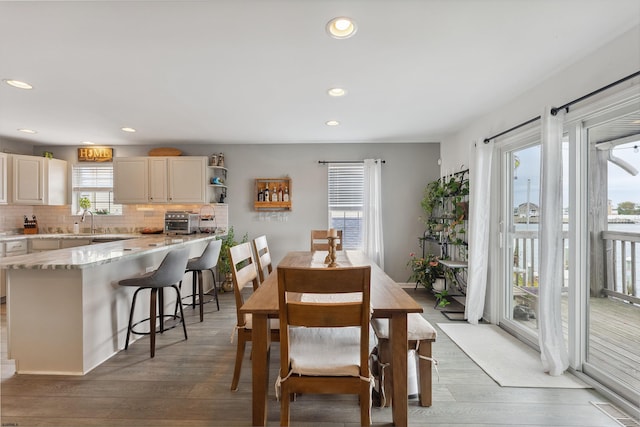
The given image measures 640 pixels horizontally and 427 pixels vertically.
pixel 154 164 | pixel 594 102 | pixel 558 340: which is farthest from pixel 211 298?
pixel 594 102

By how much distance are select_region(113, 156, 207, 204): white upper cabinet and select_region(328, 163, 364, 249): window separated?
1.98m

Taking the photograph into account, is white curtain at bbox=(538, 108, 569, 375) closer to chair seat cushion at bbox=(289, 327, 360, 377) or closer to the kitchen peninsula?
chair seat cushion at bbox=(289, 327, 360, 377)

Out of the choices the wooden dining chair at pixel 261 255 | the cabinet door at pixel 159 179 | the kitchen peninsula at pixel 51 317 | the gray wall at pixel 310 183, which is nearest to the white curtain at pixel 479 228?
the gray wall at pixel 310 183

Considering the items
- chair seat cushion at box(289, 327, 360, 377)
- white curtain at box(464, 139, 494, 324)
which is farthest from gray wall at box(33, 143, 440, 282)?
chair seat cushion at box(289, 327, 360, 377)

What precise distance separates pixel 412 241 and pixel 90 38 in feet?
14.2

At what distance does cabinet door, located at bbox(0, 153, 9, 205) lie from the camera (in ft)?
13.4

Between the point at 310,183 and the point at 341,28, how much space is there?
302 cm

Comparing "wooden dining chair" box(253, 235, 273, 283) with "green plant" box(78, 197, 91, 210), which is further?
"green plant" box(78, 197, 91, 210)

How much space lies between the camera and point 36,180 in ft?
14.3

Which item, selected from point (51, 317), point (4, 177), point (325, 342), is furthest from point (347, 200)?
point (4, 177)

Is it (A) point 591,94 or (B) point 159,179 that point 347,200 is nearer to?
(B) point 159,179

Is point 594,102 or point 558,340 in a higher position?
point 594,102

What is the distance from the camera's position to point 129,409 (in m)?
1.83

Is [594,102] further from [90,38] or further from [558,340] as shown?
[90,38]
